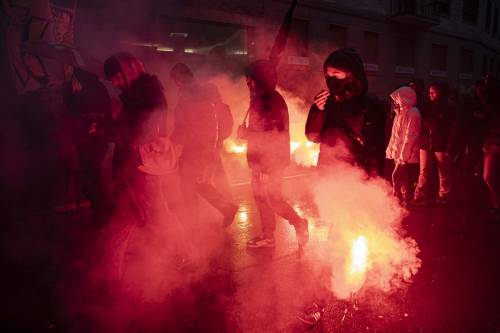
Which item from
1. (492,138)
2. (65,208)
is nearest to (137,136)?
(65,208)

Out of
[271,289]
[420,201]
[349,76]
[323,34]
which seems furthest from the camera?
[323,34]

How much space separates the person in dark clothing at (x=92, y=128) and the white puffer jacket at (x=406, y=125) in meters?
4.42

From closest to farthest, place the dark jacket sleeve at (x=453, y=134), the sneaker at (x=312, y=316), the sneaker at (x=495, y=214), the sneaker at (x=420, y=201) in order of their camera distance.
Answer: the sneaker at (x=312, y=316)
the sneaker at (x=495, y=214)
the dark jacket sleeve at (x=453, y=134)
the sneaker at (x=420, y=201)

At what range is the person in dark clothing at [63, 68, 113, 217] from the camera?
11.3 ft

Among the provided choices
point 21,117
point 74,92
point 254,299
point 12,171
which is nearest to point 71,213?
point 12,171

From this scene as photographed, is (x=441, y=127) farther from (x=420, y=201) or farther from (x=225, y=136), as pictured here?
(x=225, y=136)

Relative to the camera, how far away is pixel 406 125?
5883 mm

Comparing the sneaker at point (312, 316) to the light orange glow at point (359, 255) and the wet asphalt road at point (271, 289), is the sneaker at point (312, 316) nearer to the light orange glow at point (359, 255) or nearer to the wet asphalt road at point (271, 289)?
the wet asphalt road at point (271, 289)

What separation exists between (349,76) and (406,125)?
3.22 meters

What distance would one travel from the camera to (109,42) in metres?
8.66

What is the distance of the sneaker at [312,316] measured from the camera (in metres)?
2.68

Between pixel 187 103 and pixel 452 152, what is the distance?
4554mm

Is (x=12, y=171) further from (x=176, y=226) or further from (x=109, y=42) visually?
(x=176, y=226)

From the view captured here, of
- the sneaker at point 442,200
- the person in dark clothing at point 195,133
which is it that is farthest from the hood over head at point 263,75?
the sneaker at point 442,200
